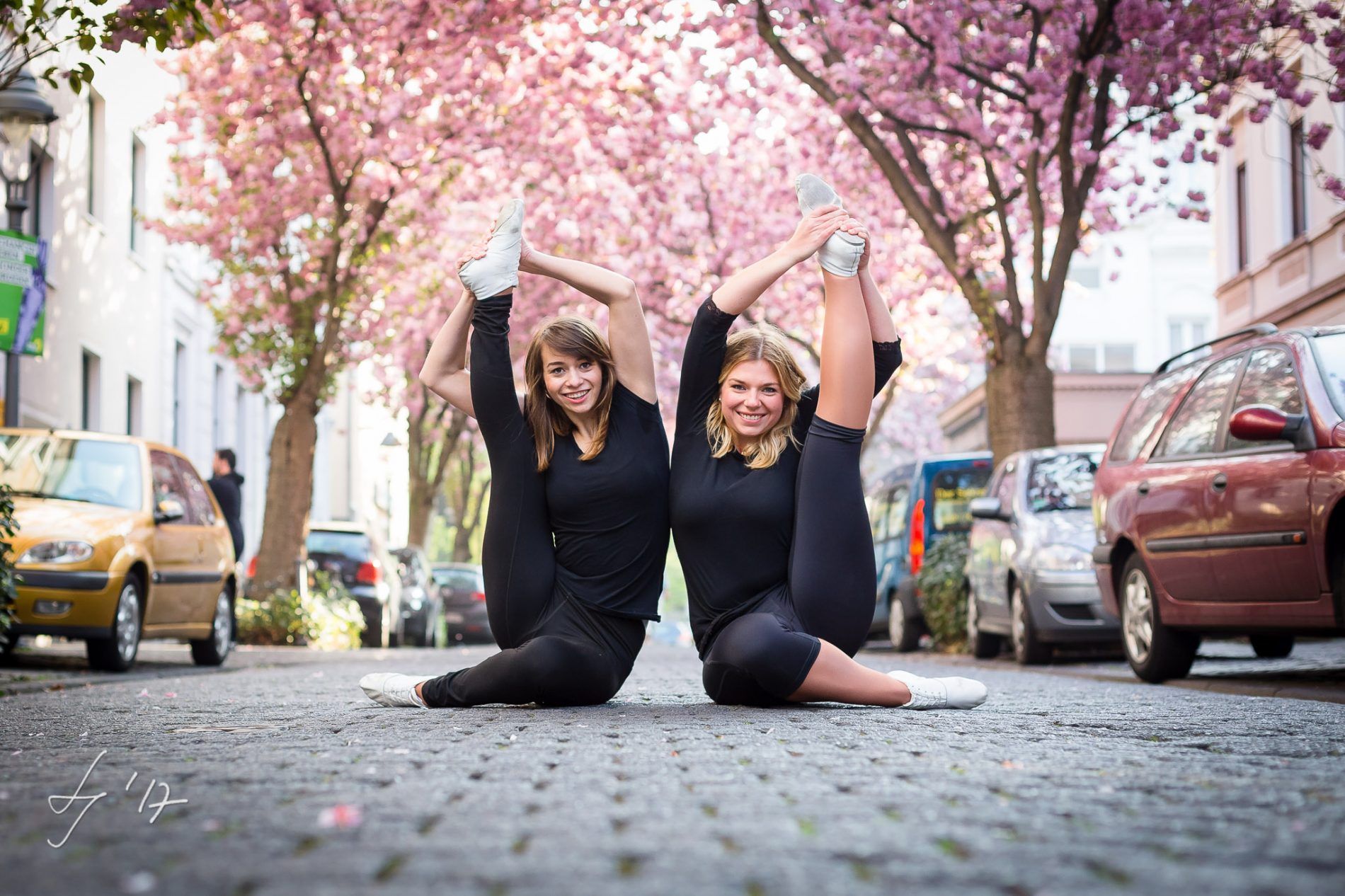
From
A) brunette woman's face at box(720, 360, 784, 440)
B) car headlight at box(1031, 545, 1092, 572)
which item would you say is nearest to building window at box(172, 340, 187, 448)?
Result: car headlight at box(1031, 545, 1092, 572)

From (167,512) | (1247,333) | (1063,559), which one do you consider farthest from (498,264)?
(1063,559)

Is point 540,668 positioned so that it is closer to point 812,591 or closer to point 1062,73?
point 812,591

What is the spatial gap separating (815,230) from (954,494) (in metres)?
11.2

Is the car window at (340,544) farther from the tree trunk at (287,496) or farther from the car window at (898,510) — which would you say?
the car window at (898,510)

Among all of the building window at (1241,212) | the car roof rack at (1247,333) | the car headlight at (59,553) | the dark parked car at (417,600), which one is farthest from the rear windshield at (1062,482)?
the building window at (1241,212)

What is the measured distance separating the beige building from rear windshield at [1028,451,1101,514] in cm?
756

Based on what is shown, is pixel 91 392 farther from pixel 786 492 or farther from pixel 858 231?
pixel 858 231

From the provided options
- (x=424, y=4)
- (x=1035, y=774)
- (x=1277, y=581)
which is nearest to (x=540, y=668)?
(x=1035, y=774)

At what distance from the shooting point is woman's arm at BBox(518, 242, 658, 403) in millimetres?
6348

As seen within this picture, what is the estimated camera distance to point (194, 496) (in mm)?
14023

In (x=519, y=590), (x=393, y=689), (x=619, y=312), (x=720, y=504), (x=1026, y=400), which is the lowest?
(x=393, y=689)

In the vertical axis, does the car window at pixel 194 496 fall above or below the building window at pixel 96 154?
below

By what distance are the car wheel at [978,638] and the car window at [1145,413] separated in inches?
180

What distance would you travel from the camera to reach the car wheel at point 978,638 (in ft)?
49.3
